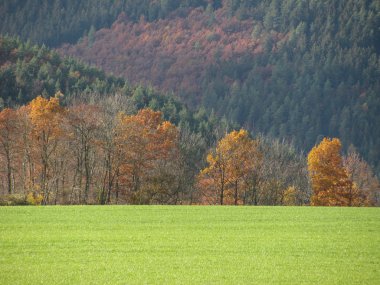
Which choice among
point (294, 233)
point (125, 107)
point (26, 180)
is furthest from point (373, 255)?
point (125, 107)

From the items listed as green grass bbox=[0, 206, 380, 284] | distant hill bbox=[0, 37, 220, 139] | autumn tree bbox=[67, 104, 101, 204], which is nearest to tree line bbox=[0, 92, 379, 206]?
autumn tree bbox=[67, 104, 101, 204]

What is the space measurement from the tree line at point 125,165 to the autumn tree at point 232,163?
123 millimetres

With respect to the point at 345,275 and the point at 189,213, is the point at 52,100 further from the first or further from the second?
the point at 345,275

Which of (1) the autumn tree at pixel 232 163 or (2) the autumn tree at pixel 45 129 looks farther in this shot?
(1) the autumn tree at pixel 232 163

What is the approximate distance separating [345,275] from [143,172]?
179 feet

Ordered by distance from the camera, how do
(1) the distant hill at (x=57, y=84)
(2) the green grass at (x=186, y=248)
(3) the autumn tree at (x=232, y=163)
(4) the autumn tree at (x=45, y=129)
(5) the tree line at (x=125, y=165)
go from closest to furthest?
(2) the green grass at (x=186, y=248), (5) the tree line at (x=125, y=165), (4) the autumn tree at (x=45, y=129), (3) the autumn tree at (x=232, y=163), (1) the distant hill at (x=57, y=84)

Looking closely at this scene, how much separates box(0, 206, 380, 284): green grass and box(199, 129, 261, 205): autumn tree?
31050 mm

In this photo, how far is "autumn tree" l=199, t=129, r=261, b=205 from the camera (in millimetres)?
86625

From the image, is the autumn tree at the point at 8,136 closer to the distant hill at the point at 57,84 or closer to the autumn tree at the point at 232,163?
the autumn tree at the point at 232,163

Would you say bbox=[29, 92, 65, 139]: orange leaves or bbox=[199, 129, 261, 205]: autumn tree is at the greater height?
bbox=[29, 92, 65, 139]: orange leaves

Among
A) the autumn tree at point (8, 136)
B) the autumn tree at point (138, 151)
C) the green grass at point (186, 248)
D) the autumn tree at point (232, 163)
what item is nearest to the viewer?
the green grass at point (186, 248)

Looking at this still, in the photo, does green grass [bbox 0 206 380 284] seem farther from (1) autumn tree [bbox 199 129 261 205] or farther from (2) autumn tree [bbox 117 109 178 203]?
(1) autumn tree [bbox 199 129 261 205]

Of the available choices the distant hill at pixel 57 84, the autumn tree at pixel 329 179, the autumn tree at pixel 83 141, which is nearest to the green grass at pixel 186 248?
the autumn tree at pixel 83 141

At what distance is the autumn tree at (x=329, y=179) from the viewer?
272 ft
